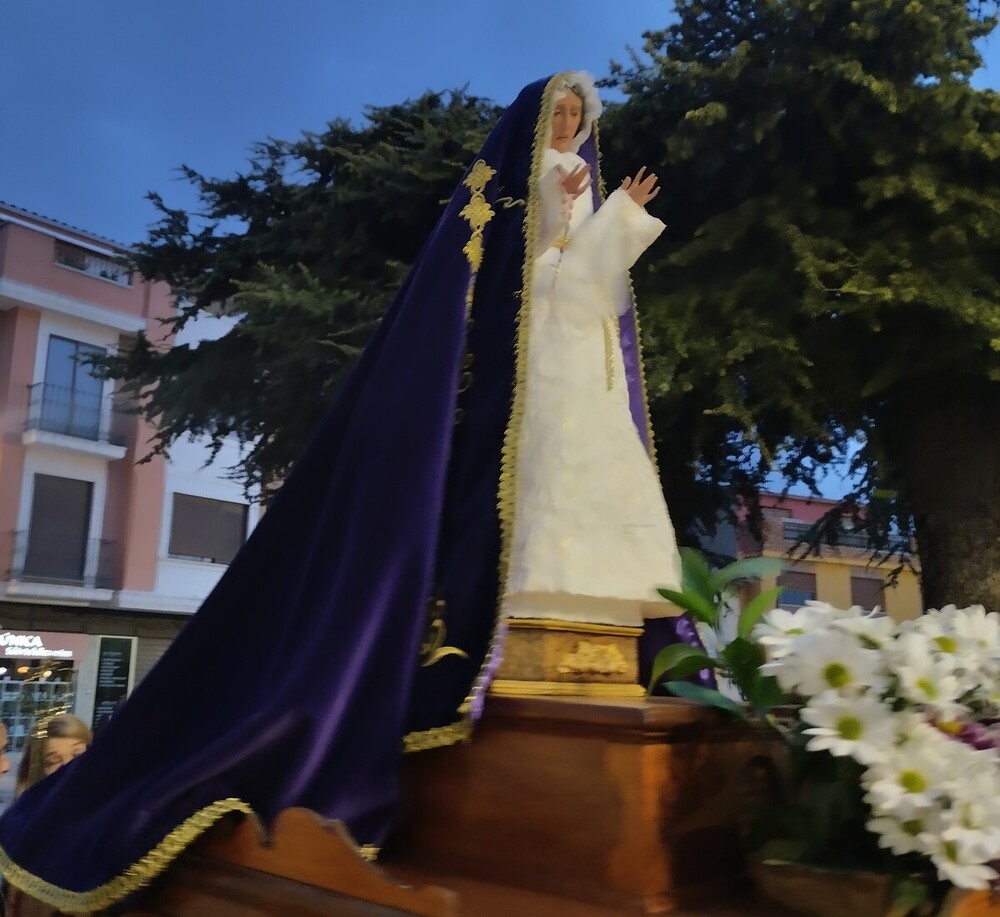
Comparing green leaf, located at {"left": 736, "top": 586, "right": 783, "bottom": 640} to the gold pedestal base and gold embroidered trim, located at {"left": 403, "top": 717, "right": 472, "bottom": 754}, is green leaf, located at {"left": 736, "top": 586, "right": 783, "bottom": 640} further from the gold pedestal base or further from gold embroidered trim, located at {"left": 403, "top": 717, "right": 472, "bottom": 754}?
gold embroidered trim, located at {"left": 403, "top": 717, "right": 472, "bottom": 754}

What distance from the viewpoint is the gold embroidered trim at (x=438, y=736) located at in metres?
1.29

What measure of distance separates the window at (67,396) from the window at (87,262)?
0.63 m

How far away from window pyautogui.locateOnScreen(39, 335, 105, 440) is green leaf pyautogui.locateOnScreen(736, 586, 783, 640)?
7638 mm

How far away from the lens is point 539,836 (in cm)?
118

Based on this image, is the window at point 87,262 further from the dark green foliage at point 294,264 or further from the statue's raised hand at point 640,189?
the statue's raised hand at point 640,189

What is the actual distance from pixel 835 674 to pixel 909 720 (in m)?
0.08

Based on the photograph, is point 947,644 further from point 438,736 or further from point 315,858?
point 315,858

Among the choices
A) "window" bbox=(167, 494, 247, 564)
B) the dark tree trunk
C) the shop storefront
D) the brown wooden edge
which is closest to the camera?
the brown wooden edge

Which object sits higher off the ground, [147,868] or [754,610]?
[754,610]

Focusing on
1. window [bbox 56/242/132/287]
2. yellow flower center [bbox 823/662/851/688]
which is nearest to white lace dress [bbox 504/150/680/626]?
yellow flower center [bbox 823/662/851/688]

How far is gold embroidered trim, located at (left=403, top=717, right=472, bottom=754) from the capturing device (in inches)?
50.6

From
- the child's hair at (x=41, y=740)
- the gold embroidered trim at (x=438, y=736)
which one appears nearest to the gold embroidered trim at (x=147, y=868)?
the gold embroidered trim at (x=438, y=736)

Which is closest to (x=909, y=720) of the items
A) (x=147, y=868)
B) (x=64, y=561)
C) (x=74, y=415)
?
(x=147, y=868)

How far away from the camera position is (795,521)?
8727 mm
